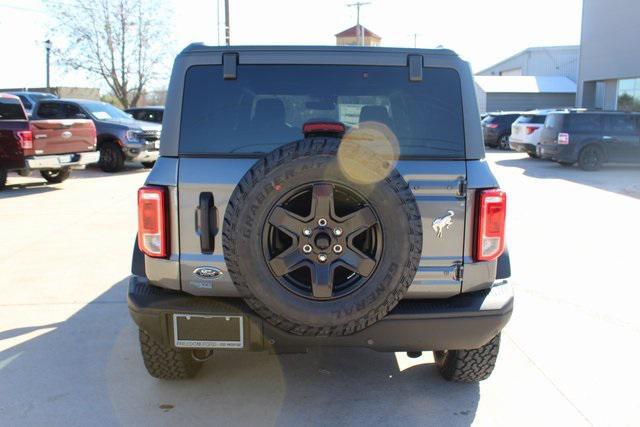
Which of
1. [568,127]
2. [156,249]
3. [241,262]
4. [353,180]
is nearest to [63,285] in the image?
[156,249]

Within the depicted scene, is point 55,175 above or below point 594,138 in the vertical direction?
below

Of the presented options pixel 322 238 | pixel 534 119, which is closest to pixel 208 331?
pixel 322 238

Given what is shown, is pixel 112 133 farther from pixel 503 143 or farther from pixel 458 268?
pixel 503 143

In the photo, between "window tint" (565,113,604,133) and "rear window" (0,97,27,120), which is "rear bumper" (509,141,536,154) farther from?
"rear window" (0,97,27,120)

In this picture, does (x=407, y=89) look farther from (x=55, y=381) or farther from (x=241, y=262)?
(x=55, y=381)

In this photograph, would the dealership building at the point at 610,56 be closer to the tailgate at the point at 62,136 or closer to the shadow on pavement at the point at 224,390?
the tailgate at the point at 62,136

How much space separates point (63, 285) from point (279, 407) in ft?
10.4

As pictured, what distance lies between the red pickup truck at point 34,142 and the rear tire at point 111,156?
3.05 m

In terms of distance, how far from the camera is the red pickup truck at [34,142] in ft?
35.2

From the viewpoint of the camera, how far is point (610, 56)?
27.2 metres

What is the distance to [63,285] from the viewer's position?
18.6 ft

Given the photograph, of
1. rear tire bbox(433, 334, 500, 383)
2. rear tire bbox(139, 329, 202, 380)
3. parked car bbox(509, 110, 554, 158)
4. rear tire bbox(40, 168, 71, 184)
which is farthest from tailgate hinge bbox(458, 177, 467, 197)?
parked car bbox(509, 110, 554, 158)

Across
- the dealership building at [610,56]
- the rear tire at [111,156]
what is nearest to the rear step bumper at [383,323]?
the rear tire at [111,156]

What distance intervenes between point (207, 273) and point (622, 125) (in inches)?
639
